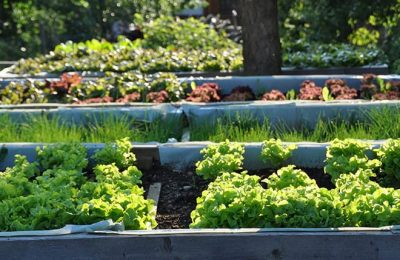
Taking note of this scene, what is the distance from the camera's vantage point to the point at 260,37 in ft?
28.1

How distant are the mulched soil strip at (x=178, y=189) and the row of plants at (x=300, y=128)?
19.8 inches

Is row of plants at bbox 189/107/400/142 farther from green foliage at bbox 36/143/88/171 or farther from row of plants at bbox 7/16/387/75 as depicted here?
row of plants at bbox 7/16/387/75

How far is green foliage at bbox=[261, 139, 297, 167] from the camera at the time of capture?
492cm

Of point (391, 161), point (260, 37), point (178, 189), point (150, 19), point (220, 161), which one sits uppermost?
point (260, 37)

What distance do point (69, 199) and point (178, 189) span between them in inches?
47.2

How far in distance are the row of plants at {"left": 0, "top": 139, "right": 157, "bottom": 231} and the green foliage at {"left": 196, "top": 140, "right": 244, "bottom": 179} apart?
408 millimetres

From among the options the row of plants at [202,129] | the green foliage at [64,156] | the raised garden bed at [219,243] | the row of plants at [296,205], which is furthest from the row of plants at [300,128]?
the raised garden bed at [219,243]

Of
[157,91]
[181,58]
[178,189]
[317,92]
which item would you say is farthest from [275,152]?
[181,58]

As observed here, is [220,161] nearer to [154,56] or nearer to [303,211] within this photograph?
[303,211]

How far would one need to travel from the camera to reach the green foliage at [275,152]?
4918 mm

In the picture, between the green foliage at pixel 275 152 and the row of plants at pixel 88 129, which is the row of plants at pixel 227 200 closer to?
the green foliage at pixel 275 152

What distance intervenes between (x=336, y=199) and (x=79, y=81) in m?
4.67

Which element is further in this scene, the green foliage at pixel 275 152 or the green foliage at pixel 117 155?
the green foliage at pixel 117 155

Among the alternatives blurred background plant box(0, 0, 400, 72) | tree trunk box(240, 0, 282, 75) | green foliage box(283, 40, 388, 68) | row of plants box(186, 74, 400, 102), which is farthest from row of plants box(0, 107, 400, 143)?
blurred background plant box(0, 0, 400, 72)
